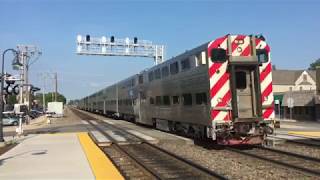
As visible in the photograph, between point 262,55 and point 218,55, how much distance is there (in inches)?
66.7

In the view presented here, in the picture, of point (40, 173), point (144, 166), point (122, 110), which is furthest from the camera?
point (122, 110)

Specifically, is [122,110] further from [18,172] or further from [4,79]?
[18,172]

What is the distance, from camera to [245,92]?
16266 millimetres

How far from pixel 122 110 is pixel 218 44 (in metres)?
28.0

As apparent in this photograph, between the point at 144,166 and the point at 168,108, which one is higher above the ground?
the point at 168,108

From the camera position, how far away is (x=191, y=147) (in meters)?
17.9

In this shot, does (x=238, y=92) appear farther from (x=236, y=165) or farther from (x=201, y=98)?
(x=236, y=165)

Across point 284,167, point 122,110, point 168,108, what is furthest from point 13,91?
point 122,110

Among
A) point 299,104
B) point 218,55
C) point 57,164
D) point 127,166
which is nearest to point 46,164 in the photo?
point 57,164

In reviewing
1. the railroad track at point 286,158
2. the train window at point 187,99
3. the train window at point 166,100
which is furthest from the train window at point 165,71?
the railroad track at point 286,158

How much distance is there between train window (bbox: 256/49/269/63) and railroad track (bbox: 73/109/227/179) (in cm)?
461

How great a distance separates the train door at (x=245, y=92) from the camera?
632 inches

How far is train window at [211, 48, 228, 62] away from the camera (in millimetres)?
16141

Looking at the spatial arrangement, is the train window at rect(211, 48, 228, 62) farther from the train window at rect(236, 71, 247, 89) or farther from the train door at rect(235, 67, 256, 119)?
the train window at rect(236, 71, 247, 89)
